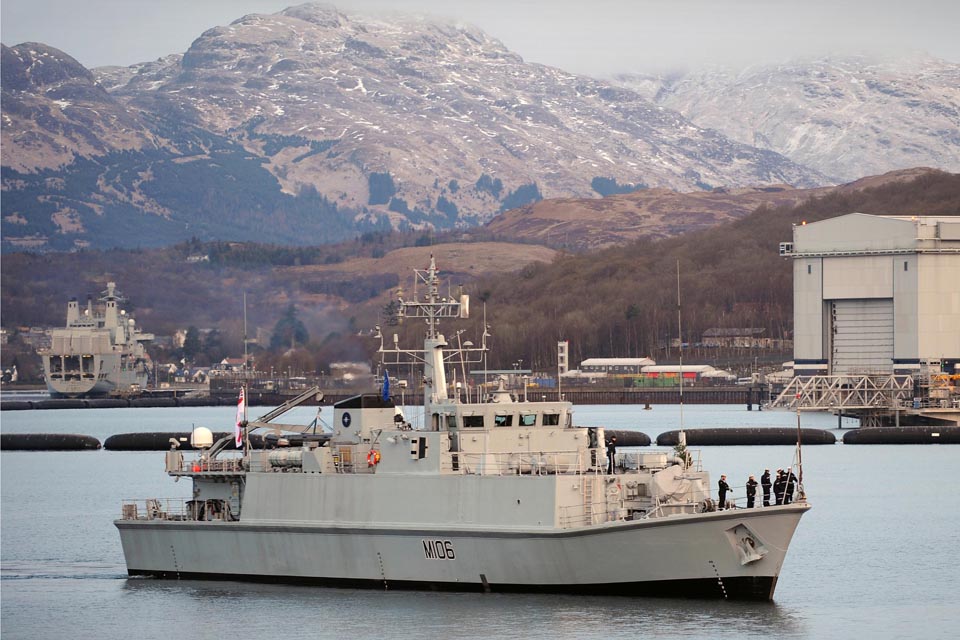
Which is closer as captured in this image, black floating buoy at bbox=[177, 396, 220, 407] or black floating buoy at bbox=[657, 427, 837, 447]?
black floating buoy at bbox=[657, 427, 837, 447]

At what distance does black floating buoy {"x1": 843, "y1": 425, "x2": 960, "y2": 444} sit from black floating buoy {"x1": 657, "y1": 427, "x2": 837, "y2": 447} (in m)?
1.61

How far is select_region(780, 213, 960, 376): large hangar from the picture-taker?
13112cm

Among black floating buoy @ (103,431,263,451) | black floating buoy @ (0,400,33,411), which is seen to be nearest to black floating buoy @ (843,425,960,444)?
black floating buoy @ (103,431,263,451)

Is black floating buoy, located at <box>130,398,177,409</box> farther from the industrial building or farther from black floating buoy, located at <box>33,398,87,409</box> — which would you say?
the industrial building

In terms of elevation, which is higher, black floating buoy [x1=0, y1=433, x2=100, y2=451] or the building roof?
the building roof

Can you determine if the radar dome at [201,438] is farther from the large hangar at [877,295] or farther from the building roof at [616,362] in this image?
the building roof at [616,362]

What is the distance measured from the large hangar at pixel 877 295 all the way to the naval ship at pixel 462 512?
315ft

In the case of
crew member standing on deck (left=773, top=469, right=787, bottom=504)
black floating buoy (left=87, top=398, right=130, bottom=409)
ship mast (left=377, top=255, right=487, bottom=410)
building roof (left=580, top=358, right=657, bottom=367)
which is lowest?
black floating buoy (left=87, top=398, right=130, bottom=409)

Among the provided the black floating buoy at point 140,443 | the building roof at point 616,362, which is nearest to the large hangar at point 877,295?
the black floating buoy at point 140,443

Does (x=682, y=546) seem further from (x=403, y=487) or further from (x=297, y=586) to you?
(x=297, y=586)

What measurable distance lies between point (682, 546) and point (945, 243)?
103 metres

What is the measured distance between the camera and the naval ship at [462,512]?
34125 mm

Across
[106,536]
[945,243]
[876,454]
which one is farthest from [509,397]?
[945,243]

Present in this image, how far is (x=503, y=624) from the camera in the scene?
33375mm
